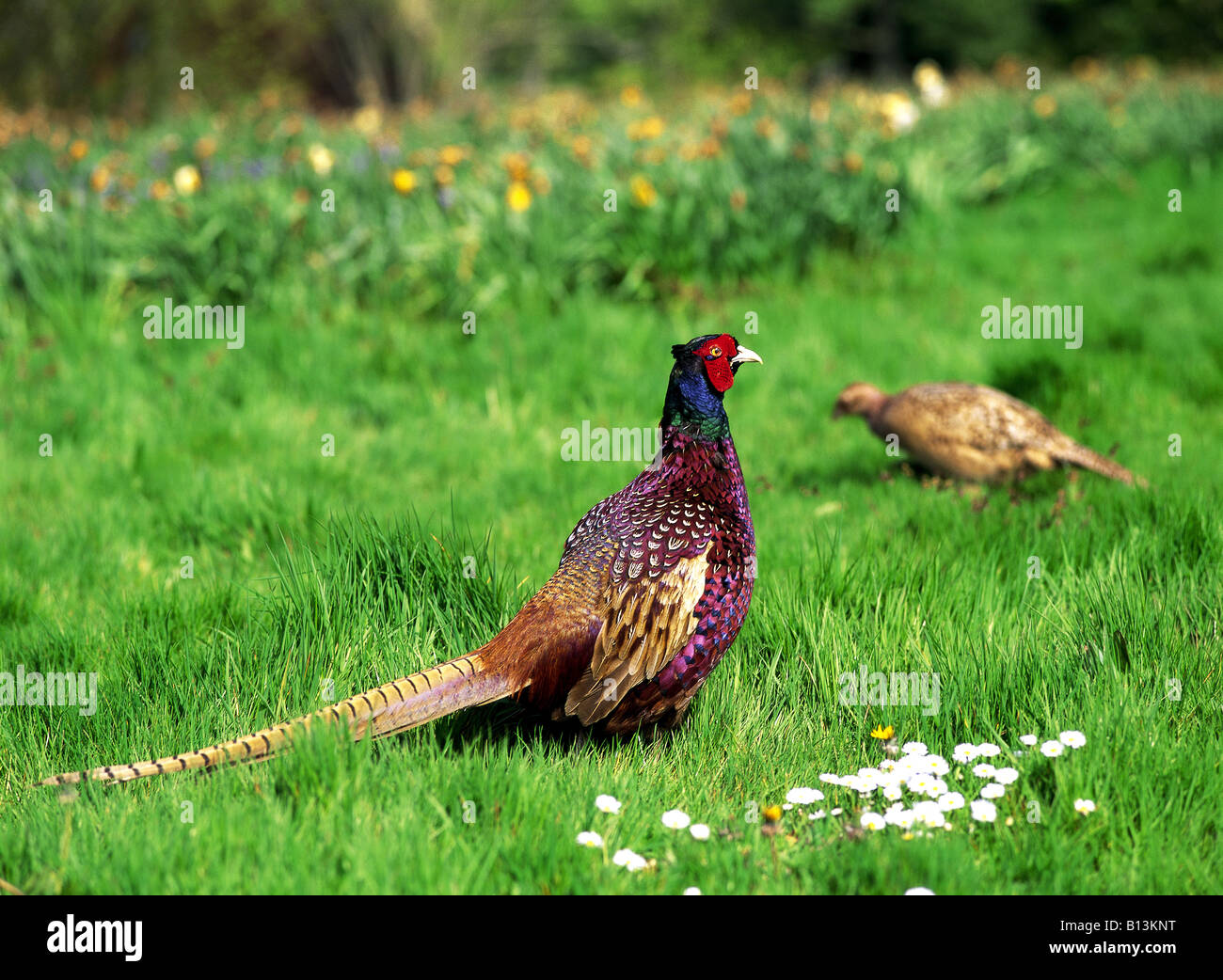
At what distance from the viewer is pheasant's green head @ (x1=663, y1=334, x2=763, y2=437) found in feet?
9.80

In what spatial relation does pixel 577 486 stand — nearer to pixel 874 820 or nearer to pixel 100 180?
pixel 874 820

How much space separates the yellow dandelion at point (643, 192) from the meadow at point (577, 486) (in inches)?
2.8

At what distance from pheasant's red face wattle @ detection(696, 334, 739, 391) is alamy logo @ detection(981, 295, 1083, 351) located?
3.77 m

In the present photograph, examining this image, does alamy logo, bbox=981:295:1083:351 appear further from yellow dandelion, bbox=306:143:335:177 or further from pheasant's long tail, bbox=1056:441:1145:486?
yellow dandelion, bbox=306:143:335:177

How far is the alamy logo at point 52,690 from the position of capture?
10.5 feet

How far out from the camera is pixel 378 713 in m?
2.61

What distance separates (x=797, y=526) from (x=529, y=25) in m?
19.8

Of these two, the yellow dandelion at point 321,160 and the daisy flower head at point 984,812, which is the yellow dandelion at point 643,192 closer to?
the yellow dandelion at point 321,160

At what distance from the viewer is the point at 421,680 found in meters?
2.66

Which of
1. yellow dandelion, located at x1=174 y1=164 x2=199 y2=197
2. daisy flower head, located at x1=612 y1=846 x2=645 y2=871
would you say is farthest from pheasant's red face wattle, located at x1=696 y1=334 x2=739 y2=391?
yellow dandelion, located at x1=174 y1=164 x2=199 y2=197

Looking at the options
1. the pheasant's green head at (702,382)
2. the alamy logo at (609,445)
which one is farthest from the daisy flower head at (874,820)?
the alamy logo at (609,445)

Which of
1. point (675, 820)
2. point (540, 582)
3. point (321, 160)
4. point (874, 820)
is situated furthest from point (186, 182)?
point (874, 820)

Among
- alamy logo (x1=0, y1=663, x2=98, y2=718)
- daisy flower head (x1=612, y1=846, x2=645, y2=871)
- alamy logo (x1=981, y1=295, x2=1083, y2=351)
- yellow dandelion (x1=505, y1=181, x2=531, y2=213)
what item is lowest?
daisy flower head (x1=612, y1=846, x2=645, y2=871)
